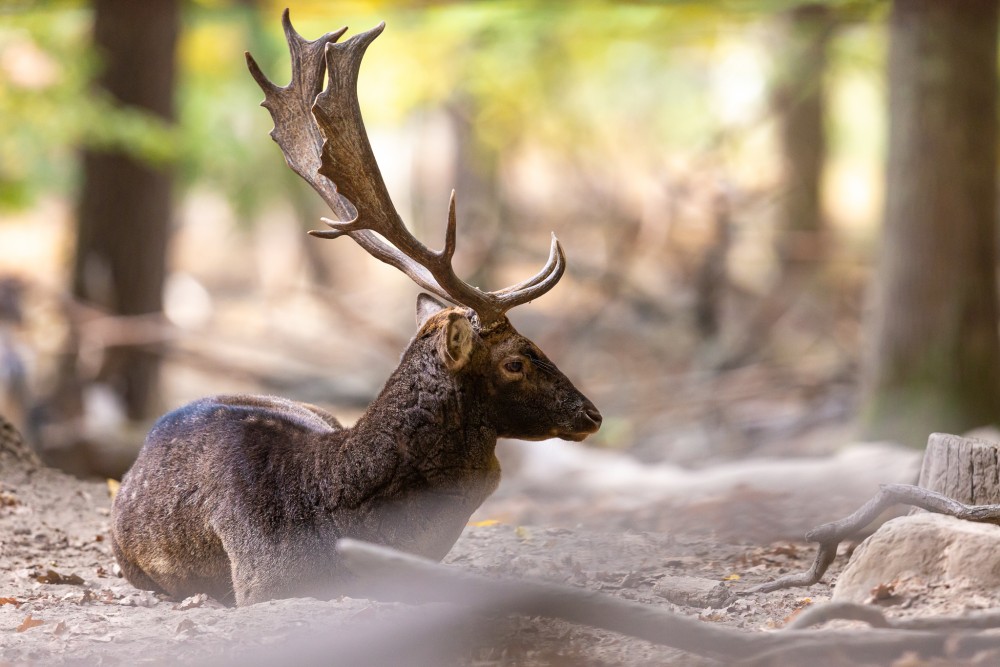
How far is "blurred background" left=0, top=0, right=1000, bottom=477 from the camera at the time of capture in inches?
366

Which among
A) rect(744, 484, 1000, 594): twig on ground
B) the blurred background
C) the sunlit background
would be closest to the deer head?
rect(744, 484, 1000, 594): twig on ground

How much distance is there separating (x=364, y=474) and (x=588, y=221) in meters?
18.2

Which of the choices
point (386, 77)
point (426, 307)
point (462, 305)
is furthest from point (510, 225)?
point (462, 305)

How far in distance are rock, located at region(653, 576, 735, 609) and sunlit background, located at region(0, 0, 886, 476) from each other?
6.10 meters

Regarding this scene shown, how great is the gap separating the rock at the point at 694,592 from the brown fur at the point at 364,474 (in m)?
0.73

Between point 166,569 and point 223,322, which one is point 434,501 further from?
point 223,322

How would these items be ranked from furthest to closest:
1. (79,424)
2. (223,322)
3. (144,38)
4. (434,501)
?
(223,322) → (144,38) → (79,424) → (434,501)

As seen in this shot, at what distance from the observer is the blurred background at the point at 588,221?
366 inches

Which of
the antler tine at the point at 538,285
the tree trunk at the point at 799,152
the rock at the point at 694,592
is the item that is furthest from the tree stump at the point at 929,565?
the tree trunk at the point at 799,152

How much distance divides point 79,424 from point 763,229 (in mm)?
10923

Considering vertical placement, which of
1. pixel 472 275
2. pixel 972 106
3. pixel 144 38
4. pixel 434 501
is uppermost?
pixel 144 38

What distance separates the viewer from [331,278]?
25.8 meters

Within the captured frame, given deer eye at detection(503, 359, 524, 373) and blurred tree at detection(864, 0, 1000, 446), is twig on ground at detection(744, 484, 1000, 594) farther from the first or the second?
blurred tree at detection(864, 0, 1000, 446)

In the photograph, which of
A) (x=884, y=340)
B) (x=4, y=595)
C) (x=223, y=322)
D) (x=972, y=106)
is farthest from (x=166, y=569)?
(x=223, y=322)
